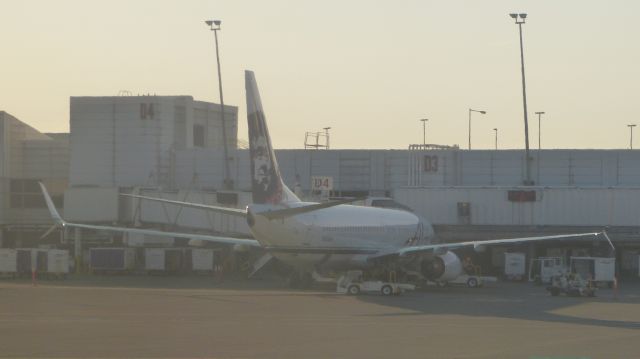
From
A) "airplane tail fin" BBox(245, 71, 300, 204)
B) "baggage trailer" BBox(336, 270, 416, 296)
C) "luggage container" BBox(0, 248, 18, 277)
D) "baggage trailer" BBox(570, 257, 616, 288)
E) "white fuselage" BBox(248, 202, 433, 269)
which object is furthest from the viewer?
"luggage container" BBox(0, 248, 18, 277)

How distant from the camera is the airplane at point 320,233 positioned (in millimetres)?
48719

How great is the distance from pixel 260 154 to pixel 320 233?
584 centimetres

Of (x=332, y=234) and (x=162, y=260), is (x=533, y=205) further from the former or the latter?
(x=162, y=260)

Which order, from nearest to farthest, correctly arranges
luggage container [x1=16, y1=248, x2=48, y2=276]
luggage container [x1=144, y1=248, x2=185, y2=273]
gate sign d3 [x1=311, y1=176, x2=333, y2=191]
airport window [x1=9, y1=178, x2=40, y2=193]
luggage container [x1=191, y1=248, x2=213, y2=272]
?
luggage container [x1=16, y1=248, x2=48, y2=276]
gate sign d3 [x1=311, y1=176, x2=333, y2=191]
luggage container [x1=144, y1=248, x2=185, y2=273]
luggage container [x1=191, y1=248, x2=213, y2=272]
airport window [x1=9, y1=178, x2=40, y2=193]

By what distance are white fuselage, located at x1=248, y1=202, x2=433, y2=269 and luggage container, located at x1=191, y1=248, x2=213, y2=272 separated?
1787 cm

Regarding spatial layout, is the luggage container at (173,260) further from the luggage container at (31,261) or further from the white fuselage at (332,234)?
the white fuselage at (332,234)

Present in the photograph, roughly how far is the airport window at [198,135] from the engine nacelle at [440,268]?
3853 cm

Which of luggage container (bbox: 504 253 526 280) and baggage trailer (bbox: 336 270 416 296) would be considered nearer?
baggage trailer (bbox: 336 270 416 296)

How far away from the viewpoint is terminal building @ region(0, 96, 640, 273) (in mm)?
70750

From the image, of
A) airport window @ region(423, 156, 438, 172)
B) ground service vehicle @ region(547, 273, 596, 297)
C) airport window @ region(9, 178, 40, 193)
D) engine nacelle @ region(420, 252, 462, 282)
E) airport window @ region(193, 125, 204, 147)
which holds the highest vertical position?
airport window @ region(193, 125, 204, 147)

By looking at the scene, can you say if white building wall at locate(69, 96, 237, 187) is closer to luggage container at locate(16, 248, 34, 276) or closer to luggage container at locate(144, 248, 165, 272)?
luggage container at locate(144, 248, 165, 272)

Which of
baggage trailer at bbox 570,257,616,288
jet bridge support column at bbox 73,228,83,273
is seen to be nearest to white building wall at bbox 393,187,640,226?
baggage trailer at bbox 570,257,616,288

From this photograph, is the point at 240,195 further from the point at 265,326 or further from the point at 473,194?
the point at 265,326

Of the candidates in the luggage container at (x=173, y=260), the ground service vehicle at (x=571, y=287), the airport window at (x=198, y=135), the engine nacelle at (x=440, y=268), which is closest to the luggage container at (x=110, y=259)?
the luggage container at (x=173, y=260)
